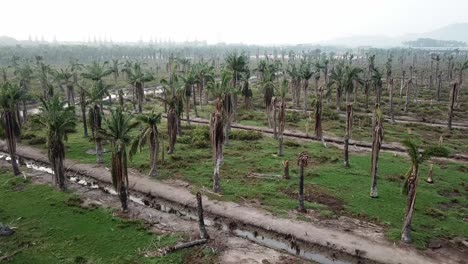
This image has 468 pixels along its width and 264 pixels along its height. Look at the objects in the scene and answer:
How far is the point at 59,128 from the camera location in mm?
31250

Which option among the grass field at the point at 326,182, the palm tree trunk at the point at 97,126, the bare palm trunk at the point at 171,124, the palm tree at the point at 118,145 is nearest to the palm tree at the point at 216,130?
the grass field at the point at 326,182

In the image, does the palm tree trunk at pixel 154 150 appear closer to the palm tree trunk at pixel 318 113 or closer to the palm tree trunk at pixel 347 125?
the palm tree trunk at pixel 347 125

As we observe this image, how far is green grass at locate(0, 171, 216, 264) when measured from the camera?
78.7 feet


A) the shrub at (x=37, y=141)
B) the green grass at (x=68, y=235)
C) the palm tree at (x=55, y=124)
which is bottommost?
the green grass at (x=68, y=235)

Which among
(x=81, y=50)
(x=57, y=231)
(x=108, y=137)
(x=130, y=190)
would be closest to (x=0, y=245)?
(x=57, y=231)

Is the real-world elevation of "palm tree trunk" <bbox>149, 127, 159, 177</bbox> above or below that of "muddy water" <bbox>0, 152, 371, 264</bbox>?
above

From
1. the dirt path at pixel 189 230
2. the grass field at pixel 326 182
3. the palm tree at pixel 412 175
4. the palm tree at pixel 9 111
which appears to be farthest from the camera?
the palm tree at pixel 9 111

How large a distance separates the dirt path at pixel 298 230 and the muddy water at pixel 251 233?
14 centimetres

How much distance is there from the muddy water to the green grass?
347cm

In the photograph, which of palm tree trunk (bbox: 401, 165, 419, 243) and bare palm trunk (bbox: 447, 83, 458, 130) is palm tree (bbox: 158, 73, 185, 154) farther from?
bare palm trunk (bbox: 447, 83, 458, 130)

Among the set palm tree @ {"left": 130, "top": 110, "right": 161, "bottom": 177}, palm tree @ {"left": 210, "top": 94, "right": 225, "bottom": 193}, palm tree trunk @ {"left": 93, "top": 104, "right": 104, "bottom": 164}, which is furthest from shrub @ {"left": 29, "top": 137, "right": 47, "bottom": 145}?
palm tree @ {"left": 210, "top": 94, "right": 225, "bottom": 193}

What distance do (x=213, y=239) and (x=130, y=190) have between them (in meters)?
11.8

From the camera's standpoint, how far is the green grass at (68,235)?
78.7 ft

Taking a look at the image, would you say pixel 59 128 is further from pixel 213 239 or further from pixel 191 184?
pixel 213 239
